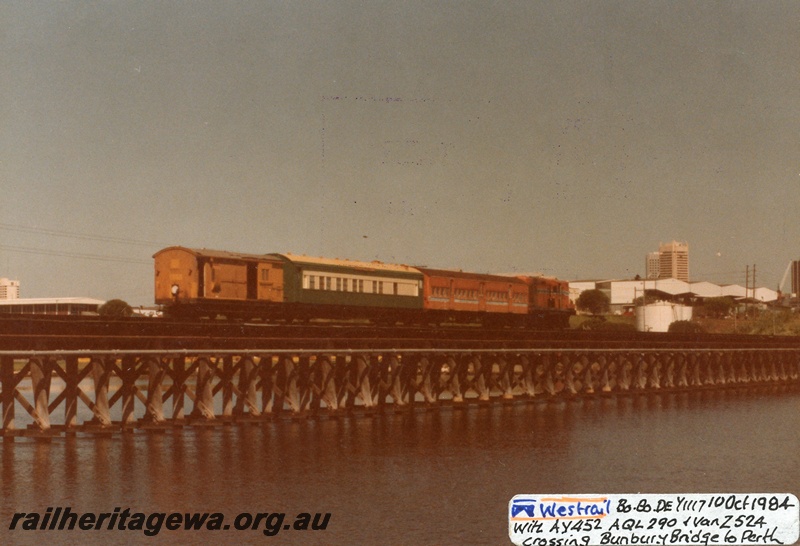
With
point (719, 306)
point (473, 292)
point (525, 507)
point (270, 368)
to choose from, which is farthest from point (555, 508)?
point (719, 306)

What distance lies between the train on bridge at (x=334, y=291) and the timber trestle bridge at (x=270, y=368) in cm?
507

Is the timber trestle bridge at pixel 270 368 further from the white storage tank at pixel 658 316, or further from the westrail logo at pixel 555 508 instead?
the white storage tank at pixel 658 316

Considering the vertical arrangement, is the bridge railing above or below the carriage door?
below

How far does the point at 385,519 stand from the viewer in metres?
13.3

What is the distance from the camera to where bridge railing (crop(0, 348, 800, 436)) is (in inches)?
873

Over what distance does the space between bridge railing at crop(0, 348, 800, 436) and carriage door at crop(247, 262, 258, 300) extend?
15.3 ft

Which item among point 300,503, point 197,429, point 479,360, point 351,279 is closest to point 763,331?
point 351,279

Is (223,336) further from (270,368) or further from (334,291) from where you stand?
(334,291)

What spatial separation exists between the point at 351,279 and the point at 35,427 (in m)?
26.5

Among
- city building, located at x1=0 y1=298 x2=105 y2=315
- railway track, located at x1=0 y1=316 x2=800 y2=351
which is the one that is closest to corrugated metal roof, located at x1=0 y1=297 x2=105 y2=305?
city building, located at x1=0 y1=298 x2=105 y2=315

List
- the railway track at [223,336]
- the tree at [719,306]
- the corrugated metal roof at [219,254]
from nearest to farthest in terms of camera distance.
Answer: the railway track at [223,336] < the corrugated metal roof at [219,254] < the tree at [719,306]
